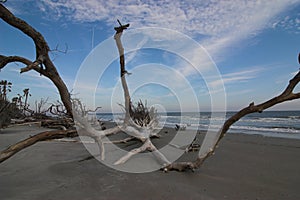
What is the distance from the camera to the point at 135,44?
23.5 feet

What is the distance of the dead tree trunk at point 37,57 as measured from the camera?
3234 millimetres

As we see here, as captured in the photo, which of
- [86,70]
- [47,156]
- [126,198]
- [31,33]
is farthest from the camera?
[47,156]

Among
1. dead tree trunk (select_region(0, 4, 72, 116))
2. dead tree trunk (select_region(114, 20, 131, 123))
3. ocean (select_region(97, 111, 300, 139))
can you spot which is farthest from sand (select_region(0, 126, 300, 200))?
ocean (select_region(97, 111, 300, 139))

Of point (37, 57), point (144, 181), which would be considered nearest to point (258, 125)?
point (144, 181)

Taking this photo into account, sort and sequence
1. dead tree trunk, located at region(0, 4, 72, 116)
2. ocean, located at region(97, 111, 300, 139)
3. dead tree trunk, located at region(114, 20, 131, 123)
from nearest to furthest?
dead tree trunk, located at region(0, 4, 72, 116)
dead tree trunk, located at region(114, 20, 131, 123)
ocean, located at region(97, 111, 300, 139)

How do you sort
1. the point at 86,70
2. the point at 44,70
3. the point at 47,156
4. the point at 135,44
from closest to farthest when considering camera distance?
the point at 44,70
the point at 86,70
the point at 47,156
the point at 135,44

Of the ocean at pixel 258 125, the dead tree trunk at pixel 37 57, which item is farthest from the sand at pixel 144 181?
the ocean at pixel 258 125

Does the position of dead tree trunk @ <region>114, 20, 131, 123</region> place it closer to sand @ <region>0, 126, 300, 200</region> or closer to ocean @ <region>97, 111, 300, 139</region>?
sand @ <region>0, 126, 300, 200</region>

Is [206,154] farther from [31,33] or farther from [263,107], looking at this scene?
[31,33]

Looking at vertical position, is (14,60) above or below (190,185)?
above

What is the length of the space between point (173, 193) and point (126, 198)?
757mm

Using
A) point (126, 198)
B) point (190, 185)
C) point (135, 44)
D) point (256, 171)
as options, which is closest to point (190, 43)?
point (135, 44)

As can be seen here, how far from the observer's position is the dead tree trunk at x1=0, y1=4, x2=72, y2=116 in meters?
3.23

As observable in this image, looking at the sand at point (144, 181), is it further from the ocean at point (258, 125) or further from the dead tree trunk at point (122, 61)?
the ocean at point (258, 125)
